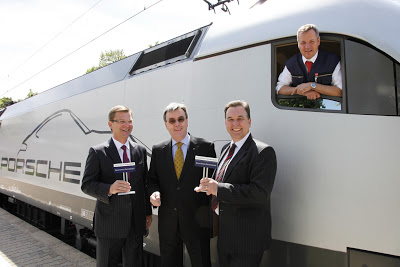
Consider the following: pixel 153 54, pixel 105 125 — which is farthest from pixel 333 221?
pixel 105 125

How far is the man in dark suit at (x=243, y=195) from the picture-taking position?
81.4 inches

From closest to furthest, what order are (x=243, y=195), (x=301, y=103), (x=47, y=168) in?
1. (x=243, y=195)
2. (x=301, y=103)
3. (x=47, y=168)

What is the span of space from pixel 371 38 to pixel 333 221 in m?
1.35

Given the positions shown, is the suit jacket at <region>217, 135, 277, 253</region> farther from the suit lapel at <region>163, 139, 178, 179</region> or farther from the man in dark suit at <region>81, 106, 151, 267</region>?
the man in dark suit at <region>81, 106, 151, 267</region>

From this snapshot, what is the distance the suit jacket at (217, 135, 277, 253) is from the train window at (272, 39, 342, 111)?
47 centimetres

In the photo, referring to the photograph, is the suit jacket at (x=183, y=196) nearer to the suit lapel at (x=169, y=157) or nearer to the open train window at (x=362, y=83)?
the suit lapel at (x=169, y=157)

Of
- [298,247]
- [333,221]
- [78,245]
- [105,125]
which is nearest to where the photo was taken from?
[333,221]

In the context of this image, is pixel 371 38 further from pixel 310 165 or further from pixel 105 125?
pixel 105 125

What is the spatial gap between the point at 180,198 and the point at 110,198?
655 mm

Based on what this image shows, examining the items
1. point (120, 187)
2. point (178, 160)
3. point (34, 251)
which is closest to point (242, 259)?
point (178, 160)

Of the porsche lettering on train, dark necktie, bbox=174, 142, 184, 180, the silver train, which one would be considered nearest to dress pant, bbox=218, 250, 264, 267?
the silver train

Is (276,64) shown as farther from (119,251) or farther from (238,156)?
(119,251)

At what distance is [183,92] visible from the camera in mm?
3205

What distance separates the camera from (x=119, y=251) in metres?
2.73
